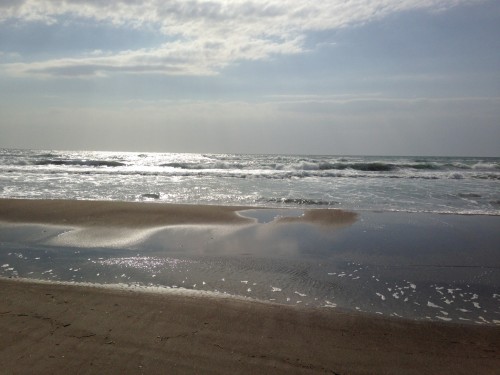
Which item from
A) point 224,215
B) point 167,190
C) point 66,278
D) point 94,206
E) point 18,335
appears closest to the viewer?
point 18,335

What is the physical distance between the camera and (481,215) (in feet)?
35.7

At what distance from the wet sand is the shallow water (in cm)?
46

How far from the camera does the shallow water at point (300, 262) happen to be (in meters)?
4.72

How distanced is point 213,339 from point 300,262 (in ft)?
9.51

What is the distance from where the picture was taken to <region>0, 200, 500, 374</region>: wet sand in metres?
3.12

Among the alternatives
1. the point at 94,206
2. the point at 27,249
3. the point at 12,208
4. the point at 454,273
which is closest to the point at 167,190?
the point at 94,206

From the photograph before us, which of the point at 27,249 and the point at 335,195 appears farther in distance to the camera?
the point at 335,195

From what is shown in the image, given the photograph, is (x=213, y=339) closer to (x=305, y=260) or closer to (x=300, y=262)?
(x=300, y=262)

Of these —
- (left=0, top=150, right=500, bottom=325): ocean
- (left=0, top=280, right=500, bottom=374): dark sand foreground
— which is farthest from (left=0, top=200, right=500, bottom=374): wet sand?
(left=0, top=150, right=500, bottom=325): ocean

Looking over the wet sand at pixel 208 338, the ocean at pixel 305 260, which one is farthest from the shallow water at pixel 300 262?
the wet sand at pixel 208 338

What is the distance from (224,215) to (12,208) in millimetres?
5783

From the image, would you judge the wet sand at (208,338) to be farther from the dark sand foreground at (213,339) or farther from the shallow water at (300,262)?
the shallow water at (300,262)

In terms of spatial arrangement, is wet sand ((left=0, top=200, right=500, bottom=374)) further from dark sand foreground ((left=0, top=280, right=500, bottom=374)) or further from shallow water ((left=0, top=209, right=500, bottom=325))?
shallow water ((left=0, top=209, right=500, bottom=325))

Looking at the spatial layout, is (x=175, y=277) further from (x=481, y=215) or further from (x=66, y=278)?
(x=481, y=215)
